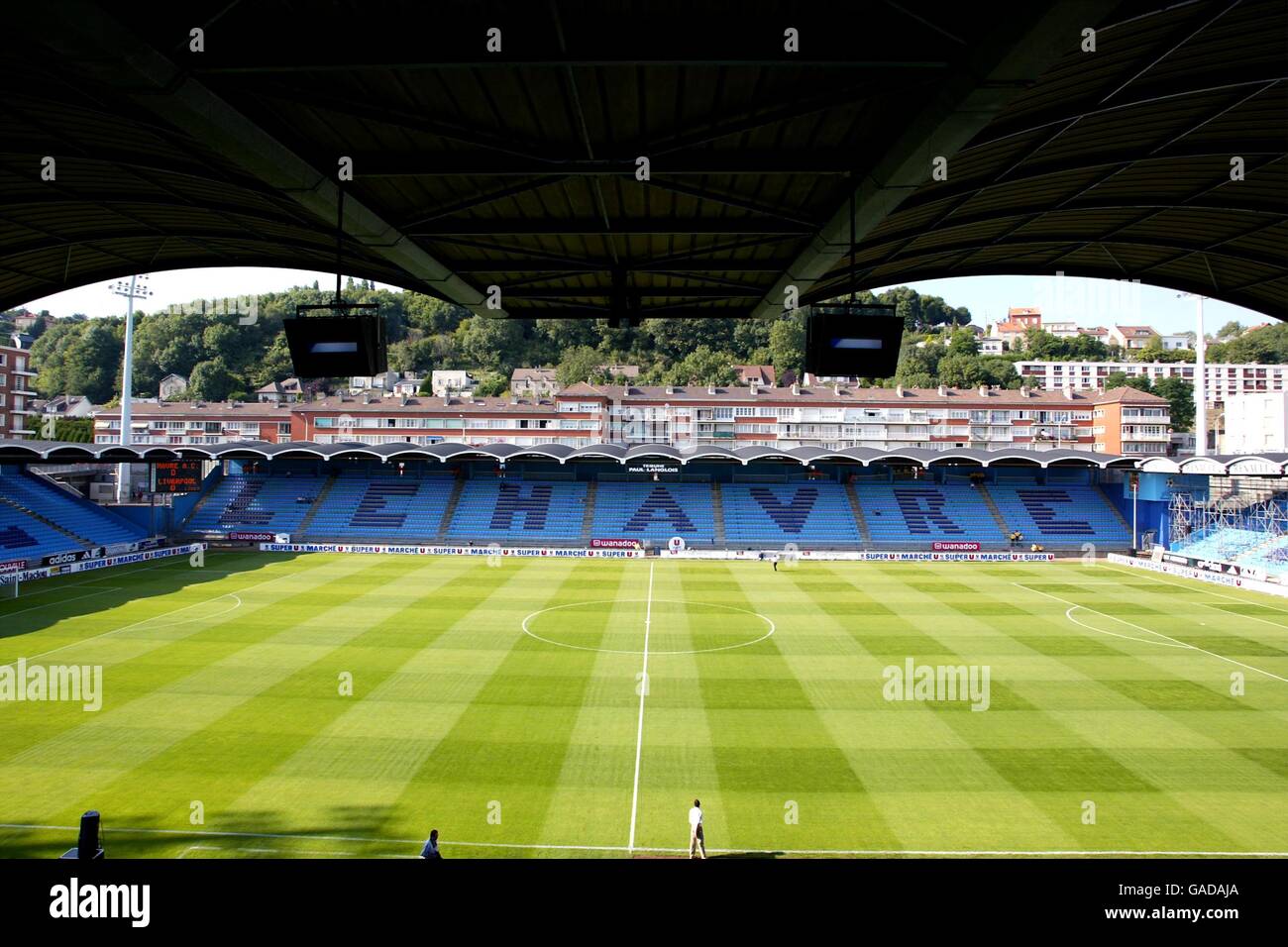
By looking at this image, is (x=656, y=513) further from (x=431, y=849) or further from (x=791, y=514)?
(x=431, y=849)

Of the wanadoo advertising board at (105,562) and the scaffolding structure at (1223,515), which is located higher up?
the scaffolding structure at (1223,515)

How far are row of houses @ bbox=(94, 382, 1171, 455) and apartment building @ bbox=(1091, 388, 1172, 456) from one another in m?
0.13

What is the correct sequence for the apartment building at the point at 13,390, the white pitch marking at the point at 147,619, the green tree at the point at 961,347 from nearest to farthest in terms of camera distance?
the white pitch marking at the point at 147,619, the apartment building at the point at 13,390, the green tree at the point at 961,347

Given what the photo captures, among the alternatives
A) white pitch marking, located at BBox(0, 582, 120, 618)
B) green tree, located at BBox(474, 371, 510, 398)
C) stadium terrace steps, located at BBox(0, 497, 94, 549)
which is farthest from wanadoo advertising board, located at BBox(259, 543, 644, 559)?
green tree, located at BBox(474, 371, 510, 398)

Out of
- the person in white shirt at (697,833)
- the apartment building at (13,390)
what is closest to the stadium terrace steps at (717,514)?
the person in white shirt at (697,833)

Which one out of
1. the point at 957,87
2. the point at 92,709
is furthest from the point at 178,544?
the point at 957,87

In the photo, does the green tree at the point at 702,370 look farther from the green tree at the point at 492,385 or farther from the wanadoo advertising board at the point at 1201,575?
the wanadoo advertising board at the point at 1201,575

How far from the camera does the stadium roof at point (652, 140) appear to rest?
7309 mm

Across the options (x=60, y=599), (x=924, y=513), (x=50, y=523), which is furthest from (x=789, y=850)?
(x=50, y=523)

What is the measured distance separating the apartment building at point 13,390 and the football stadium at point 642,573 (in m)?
56.3
